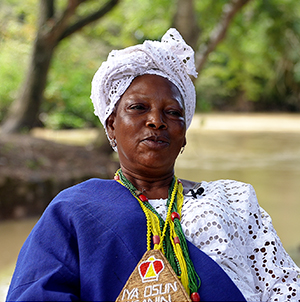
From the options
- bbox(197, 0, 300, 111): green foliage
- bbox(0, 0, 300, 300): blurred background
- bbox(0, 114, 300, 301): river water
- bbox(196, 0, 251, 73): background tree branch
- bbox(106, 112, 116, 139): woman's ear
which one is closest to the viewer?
bbox(106, 112, 116, 139): woman's ear

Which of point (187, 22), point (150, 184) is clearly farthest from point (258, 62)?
point (150, 184)

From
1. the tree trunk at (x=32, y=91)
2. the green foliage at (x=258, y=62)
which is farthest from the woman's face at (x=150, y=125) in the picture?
the green foliage at (x=258, y=62)

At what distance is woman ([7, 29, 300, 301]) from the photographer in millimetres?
1356

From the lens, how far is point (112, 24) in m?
12.3

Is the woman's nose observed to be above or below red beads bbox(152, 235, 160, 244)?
above

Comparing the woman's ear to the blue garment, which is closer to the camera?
the blue garment

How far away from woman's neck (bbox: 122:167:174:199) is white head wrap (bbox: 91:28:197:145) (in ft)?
0.85

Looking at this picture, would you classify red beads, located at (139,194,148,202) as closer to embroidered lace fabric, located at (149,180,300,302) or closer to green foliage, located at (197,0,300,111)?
embroidered lace fabric, located at (149,180,300,302)

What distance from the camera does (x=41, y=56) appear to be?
732 cm

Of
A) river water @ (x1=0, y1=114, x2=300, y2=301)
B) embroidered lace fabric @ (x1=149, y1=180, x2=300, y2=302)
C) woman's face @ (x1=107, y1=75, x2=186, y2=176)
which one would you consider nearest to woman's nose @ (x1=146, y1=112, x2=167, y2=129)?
woman's face @ (x1=107, y1=75, x2=186, y2=176)

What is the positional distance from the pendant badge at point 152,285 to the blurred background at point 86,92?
109 inches

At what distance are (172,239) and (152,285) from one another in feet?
0.63

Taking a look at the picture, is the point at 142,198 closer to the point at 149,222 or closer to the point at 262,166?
the point at 149,222

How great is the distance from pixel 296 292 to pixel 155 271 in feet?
1.75
